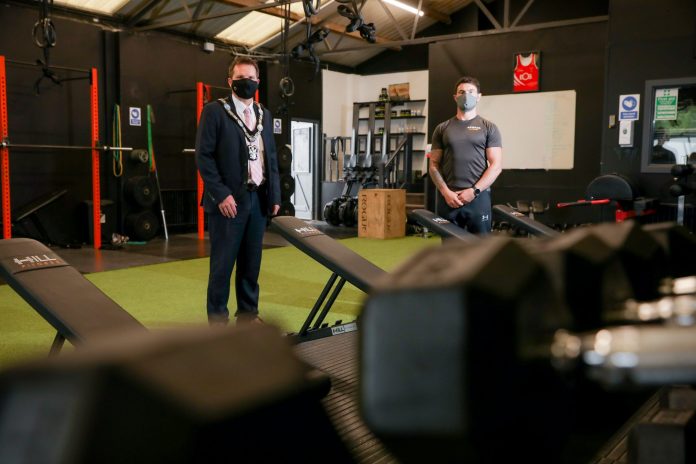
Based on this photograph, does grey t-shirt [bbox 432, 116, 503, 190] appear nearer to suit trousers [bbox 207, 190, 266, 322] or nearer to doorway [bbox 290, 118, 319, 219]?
suit trousers [bbox 207, 190, 266, 322]

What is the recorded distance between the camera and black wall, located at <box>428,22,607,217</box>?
28.5 ft

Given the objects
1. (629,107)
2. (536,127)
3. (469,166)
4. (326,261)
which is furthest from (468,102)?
(536,127)

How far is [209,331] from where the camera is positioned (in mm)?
458

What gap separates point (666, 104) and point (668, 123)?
0.18 meters

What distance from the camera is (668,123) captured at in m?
5.98

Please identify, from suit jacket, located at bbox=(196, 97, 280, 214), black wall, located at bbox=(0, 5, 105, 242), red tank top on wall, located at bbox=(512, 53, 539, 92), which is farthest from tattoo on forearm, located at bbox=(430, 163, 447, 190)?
red tank top on wall, located at bbox=(512, 53, 539, 92)

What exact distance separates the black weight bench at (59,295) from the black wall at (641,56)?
543 centimetres

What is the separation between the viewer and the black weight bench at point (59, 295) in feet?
6.36

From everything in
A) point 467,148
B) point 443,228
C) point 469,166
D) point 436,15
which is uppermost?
point 436,15

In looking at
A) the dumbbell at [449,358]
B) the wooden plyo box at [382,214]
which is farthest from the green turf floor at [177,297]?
the dumbbell at [449,358]

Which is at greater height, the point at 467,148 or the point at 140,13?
the point at 140,13

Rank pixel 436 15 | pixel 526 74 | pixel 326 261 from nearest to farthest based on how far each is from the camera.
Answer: pixel 326 261
pixel 526 74
pixel 436 15

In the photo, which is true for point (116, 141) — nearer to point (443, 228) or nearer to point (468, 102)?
point (468, 102)

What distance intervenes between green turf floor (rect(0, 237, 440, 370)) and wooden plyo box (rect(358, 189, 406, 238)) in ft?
5.90
